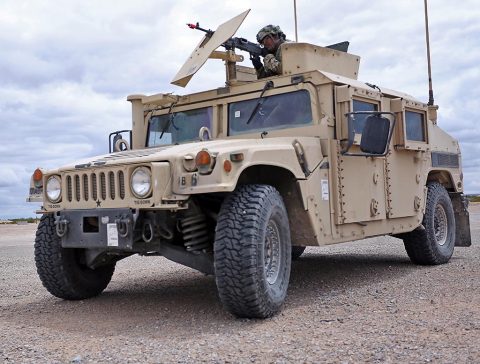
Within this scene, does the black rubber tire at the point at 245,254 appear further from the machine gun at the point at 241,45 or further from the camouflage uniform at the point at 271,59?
the machine gun at the point at 241,45

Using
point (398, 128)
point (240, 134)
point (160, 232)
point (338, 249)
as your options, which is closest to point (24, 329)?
point (160, 232)

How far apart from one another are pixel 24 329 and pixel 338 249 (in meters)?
6.90

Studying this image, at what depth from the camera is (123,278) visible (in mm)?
7645

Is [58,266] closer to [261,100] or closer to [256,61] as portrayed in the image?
[261,100]

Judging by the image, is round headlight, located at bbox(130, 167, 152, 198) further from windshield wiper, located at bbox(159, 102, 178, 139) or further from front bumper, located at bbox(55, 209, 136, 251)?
windshield wiper, located at bbox(159, 102, 178, 139)

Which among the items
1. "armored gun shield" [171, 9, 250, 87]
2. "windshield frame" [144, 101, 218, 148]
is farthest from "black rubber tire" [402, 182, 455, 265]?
"armored gun shield" [171, 9, 250, 87]

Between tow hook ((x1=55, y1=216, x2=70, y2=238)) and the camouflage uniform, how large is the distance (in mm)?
2827

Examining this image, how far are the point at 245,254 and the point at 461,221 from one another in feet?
17.3

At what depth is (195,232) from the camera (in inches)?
194

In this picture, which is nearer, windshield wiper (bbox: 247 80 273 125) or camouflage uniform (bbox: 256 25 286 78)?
windshield wiper (bbox: 247 80 273 125)

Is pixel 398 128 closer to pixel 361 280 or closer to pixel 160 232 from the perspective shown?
pixel 361 280

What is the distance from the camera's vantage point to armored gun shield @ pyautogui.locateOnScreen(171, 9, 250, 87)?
6.55 meters

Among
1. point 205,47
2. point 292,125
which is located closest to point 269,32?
point 205,47

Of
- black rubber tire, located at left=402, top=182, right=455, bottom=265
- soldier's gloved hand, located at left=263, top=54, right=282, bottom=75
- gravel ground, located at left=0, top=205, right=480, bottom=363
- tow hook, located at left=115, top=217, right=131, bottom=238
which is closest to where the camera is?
gravel ground, located at left=0, top=205, right=480, bottom=363
